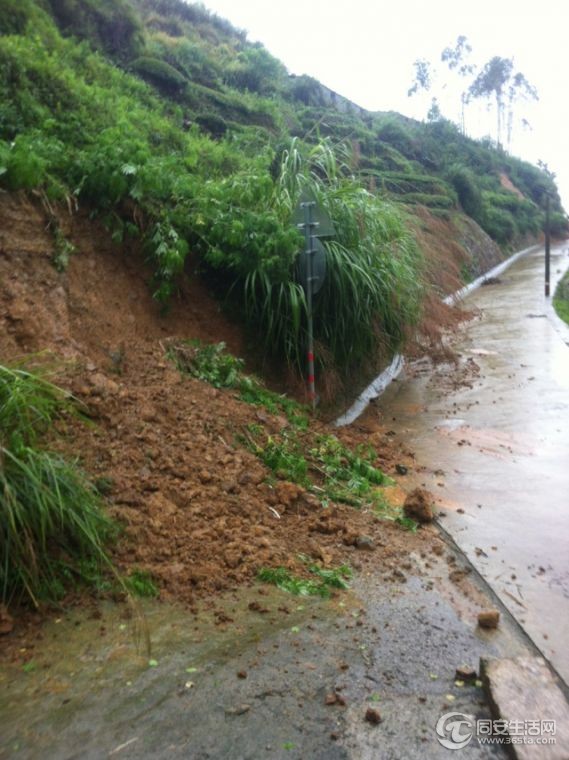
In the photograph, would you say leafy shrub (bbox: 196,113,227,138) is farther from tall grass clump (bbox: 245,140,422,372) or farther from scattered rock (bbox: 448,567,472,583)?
scattered rock (bbox: 448,567,472,583)

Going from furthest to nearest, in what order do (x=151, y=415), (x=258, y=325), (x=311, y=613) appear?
(x=258, y=325) → (x=151, y=415) → (x=311, y=613)

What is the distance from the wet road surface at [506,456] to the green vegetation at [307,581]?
1.10m

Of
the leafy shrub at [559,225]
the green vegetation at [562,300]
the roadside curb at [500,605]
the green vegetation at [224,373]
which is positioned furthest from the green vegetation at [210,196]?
the leafy shrub at [559,225]

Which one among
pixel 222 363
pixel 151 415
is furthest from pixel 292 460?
pixel 222 363

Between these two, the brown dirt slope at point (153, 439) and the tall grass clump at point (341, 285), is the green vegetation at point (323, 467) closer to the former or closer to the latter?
the brown dirt slope at point (153, 439)

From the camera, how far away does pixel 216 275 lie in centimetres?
933

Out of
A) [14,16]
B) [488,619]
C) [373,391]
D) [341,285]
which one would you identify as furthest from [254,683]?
[14,16]

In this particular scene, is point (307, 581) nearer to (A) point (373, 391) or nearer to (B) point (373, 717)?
(B) point (373, 717)

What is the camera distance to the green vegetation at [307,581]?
4.47 m

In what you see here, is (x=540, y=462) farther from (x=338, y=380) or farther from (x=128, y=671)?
(x=128, y=671)

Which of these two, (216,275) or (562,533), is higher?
(216,275)

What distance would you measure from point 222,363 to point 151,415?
80.9 inches

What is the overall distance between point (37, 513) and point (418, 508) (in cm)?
328

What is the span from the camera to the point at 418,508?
19.8 ft
